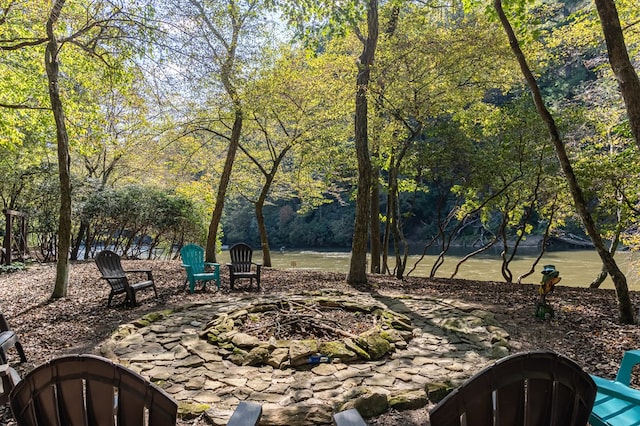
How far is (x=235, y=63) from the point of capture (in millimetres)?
7809

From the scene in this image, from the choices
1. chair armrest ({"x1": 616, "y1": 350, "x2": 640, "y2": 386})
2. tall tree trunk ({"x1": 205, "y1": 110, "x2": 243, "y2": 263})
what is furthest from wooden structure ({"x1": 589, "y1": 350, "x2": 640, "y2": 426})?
tall tree trunk ({"x1": 205, "y1": 110, "x2": 243, "y2": 263})

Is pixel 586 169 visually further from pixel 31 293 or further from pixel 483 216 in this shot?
pixel 31 293

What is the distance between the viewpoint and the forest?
5039 millimetres

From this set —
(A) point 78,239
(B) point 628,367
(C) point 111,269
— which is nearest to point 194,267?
(C) point 111,269

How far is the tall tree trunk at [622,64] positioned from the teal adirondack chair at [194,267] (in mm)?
5329

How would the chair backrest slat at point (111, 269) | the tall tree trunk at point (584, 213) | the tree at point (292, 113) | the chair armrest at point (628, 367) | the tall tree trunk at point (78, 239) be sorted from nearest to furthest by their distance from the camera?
the chair armrest at point (628, 367) < the tall tree trunk at point (584, 213) < the chair backrest slat at point (111, 269) < the tree at point (292, 113) < the tall tree trunk at point (78, 239)

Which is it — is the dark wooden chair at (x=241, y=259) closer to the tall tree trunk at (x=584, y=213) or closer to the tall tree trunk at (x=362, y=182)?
the tall tree trunk at (x=362, y=182)

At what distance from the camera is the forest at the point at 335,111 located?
5.04m

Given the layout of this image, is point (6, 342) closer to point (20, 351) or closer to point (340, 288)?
point (20, 351)

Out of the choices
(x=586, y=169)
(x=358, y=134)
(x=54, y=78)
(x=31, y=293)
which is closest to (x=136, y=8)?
(x=54, y=78)

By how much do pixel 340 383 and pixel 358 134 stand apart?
479 centimetres

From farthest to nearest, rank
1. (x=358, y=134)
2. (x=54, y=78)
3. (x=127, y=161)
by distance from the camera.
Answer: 1. (x=127, y=161)
2. (x=358, y=134)
3. (x=54, y=78)

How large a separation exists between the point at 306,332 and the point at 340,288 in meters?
2.57

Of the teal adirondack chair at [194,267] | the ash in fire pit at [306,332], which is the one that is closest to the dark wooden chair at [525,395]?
the ash in fire pit at [306,332]
